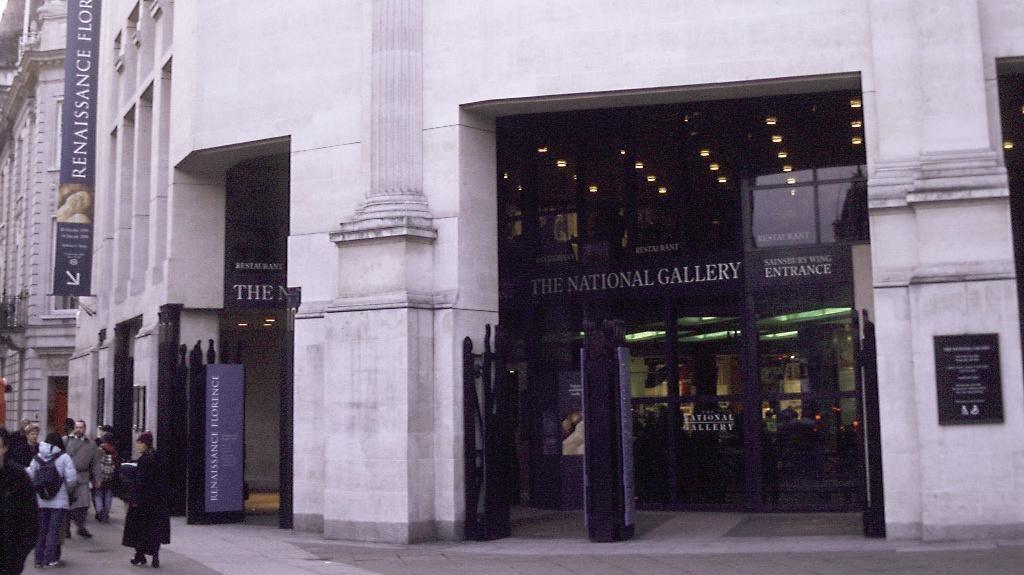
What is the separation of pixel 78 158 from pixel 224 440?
1464cm

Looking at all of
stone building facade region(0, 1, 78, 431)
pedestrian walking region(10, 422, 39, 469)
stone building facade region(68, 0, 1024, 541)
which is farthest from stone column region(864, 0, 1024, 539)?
stone building facade region(0, 1, 78, 431)

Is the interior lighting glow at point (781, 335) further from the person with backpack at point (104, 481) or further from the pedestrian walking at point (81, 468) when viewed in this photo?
the person with backpack at point (104, 481)

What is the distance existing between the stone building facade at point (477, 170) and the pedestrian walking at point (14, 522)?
32.2 feet

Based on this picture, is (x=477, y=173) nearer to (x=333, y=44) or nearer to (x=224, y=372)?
(x=333, y=44)

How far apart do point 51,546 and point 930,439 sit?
433 inches

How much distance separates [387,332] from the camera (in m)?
16.0

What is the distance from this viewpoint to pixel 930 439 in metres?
13.9

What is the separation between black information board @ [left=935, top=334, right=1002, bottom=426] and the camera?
13.8 meters

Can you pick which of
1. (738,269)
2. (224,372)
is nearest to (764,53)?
(738,269)

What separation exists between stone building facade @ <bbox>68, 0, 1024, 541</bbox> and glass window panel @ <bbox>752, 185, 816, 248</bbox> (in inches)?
15.0

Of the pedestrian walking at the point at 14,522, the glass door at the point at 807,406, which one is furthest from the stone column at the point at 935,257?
the pedestrian walking at the point at 14,522

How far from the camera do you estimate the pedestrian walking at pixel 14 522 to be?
5.89 meters

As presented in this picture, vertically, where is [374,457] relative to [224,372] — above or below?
below

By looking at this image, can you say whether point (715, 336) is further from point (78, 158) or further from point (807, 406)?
point (78, 158)
